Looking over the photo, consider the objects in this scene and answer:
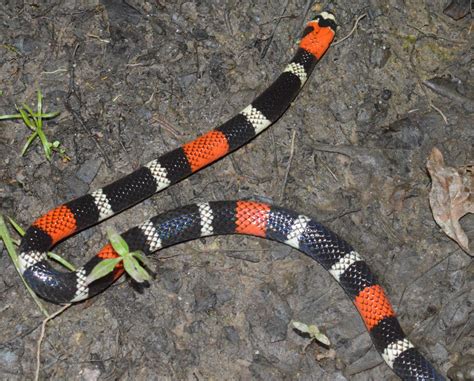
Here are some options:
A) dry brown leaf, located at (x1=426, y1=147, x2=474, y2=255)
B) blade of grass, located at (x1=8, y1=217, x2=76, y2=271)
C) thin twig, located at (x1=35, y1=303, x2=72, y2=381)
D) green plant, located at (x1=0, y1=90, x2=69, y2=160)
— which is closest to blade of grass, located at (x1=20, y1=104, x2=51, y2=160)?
green plant, located at (x1=0, y1=90, x2=69, y2=160)

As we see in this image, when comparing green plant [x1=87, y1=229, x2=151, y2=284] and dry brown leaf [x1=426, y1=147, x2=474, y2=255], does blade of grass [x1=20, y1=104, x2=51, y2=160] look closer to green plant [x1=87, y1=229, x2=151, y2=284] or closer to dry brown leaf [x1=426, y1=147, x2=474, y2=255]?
green plant [x1=87, y1=229, x2=151, y2=284]

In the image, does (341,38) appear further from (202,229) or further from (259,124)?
(202,229)

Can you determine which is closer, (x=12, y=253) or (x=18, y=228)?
(x=12, y=253)

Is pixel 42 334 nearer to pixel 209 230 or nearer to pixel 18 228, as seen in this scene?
pixel 18 228

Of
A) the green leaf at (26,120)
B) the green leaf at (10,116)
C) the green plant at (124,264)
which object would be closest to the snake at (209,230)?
the green plant at (124,264)

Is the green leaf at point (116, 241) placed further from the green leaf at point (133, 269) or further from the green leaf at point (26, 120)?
the green leaf at point (26, 120)

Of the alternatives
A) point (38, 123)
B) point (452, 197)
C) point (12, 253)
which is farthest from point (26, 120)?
point (452, 197)
